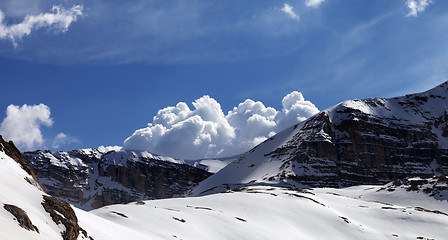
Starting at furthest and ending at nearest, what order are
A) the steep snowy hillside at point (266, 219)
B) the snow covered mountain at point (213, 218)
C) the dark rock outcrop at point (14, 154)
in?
the steep snowy hillside at point (266, 219) → the dark rock outcrop at point (14, 154) → the snow covered mountain at point (213, 218)

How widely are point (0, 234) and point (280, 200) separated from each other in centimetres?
6833

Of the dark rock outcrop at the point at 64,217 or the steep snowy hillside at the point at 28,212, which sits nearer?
the steep snowy hillside at the point at 28,212

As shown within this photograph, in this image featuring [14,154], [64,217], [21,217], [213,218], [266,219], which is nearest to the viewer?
[21,217]

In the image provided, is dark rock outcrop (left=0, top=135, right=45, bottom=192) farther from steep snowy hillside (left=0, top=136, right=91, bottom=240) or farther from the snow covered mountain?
steep snowy hillside (left=0, top=136, right=91, bottom=240)

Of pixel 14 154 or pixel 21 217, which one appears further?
pixel 14 154

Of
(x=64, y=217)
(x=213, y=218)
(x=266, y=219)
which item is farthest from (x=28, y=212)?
(x=266, y=219)

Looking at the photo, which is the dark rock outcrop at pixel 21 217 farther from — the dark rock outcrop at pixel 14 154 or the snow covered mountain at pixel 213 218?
the dark rock outcrop at pixel 14 154

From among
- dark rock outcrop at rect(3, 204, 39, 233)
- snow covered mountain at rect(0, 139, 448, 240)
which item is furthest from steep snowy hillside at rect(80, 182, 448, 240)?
dark rock outcrop at rect(3, 204, 39, 233)

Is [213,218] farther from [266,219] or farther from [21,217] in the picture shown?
[21,217]

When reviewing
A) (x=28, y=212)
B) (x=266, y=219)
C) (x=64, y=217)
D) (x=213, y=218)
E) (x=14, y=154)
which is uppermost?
(x=14, y=154)

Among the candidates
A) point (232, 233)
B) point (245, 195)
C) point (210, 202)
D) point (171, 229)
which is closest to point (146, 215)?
point (171, 229)

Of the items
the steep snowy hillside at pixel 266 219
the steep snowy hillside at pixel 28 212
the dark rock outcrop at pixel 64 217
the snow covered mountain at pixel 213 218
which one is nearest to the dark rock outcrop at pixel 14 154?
the snow covered mountain at pixel 213 218

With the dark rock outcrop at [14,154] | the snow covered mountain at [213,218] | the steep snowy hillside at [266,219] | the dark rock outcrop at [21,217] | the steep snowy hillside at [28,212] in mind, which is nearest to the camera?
the steep snowy hillside at [28,212]

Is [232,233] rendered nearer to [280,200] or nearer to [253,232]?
[253,232]
